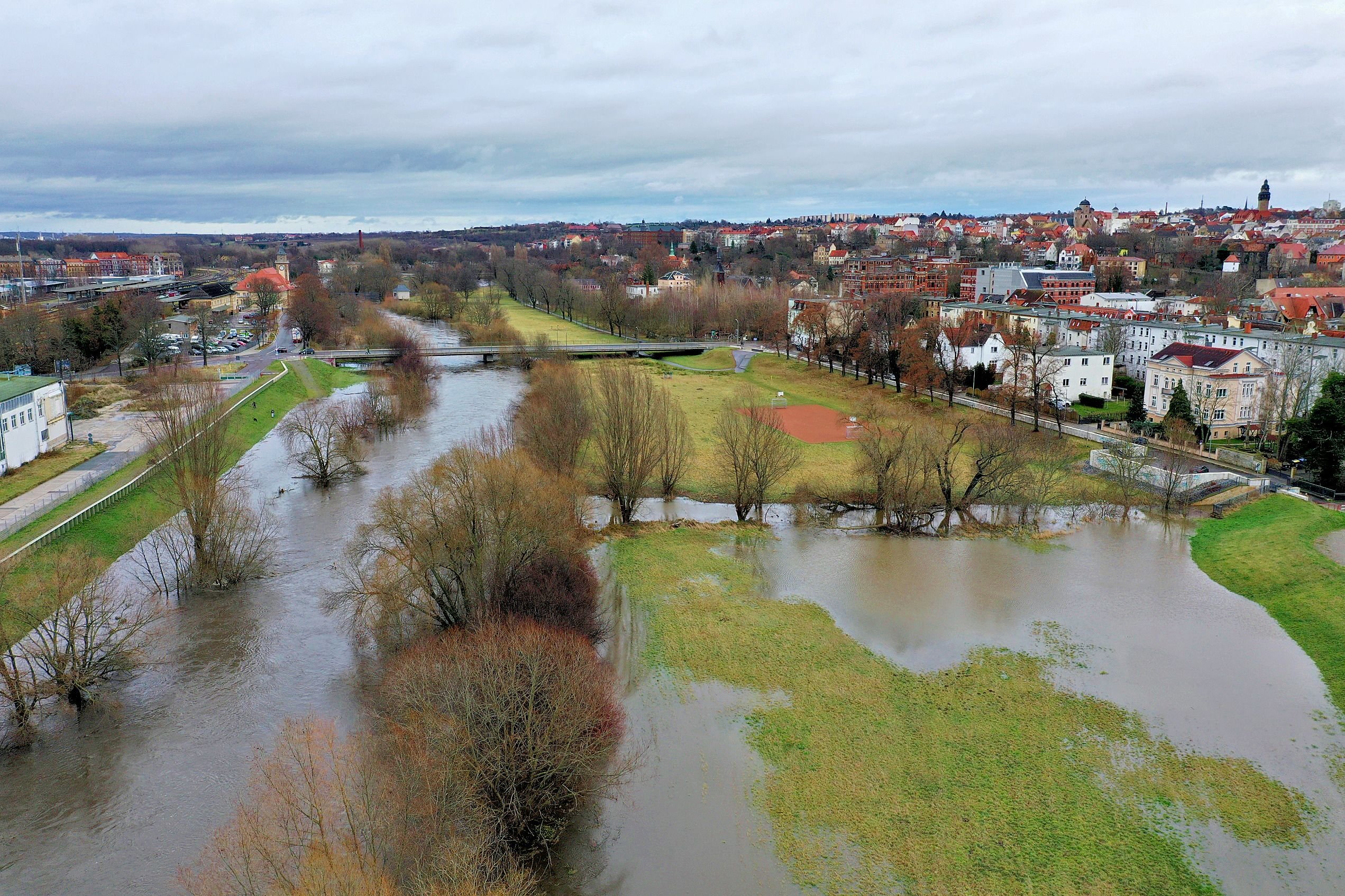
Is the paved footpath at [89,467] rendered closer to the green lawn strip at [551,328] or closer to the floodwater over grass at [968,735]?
the floodwater over grass at [968,735]

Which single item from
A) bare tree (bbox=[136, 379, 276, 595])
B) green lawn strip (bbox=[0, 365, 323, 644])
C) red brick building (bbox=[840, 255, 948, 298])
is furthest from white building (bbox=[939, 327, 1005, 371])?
bare tree (bbox=[136, 379, 276, 595])

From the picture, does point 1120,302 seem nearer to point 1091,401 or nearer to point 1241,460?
point 1091,401

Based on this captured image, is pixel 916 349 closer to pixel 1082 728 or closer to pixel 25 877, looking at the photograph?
pixel 1082 728

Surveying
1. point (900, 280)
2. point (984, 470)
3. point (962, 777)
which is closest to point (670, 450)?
point (984, 470)

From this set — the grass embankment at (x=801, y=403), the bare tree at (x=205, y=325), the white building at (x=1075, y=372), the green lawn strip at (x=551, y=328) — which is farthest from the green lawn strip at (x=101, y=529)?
the green lawn strip at (x=551, y=328)

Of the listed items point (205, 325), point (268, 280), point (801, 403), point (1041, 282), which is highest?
point (268, 280)

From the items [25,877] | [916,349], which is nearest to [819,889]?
[25,877]
